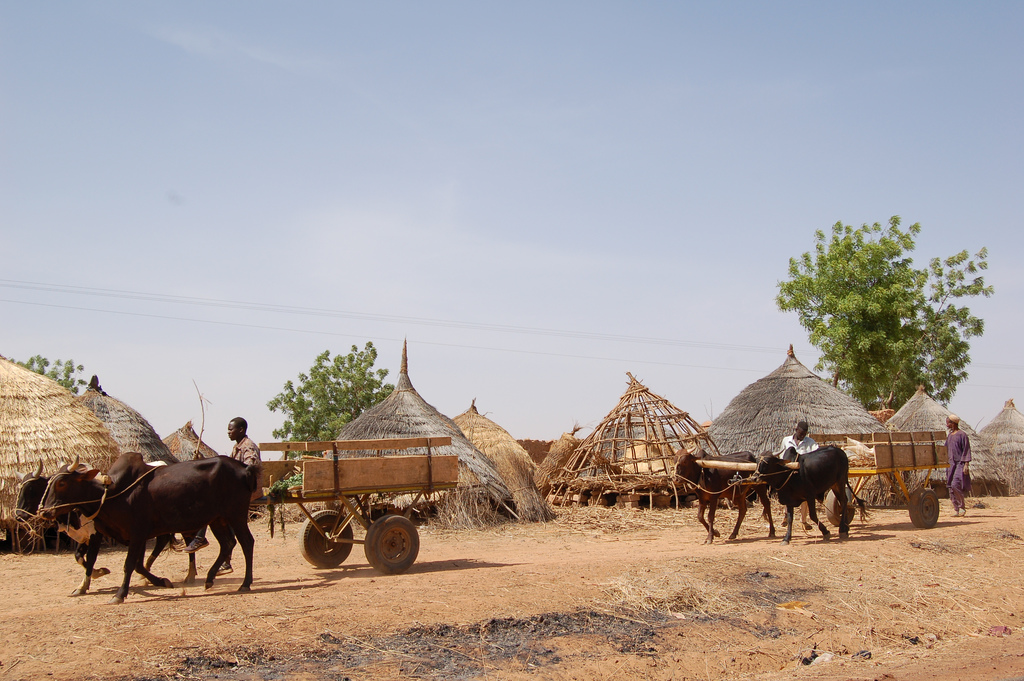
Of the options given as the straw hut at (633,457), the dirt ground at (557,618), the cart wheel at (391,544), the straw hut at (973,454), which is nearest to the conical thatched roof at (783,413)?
the straw hut at (633,457)

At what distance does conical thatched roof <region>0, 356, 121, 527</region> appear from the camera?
1434cm

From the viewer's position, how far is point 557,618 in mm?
8164

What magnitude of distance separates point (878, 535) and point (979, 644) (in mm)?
5662

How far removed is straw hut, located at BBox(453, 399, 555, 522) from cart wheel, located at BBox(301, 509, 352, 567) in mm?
7604

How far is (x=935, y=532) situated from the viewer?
14398mm

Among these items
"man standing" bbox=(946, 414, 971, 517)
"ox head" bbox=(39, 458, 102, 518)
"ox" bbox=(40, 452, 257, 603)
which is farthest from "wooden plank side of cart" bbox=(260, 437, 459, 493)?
"man standing" bbox=(946, 414, 971, 517)

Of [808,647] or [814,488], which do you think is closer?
[808,647]

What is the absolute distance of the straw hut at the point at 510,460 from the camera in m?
18.8

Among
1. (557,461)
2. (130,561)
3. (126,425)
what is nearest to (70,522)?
(130,561)

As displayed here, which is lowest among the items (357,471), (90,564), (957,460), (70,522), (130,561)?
(90,564)

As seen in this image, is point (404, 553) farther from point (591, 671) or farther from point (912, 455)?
point (912, 455)

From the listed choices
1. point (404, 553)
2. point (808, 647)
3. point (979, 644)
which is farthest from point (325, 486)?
point (979, 644)

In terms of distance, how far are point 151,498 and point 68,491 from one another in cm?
82

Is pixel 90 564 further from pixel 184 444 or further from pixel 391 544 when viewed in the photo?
pixel 184 444
